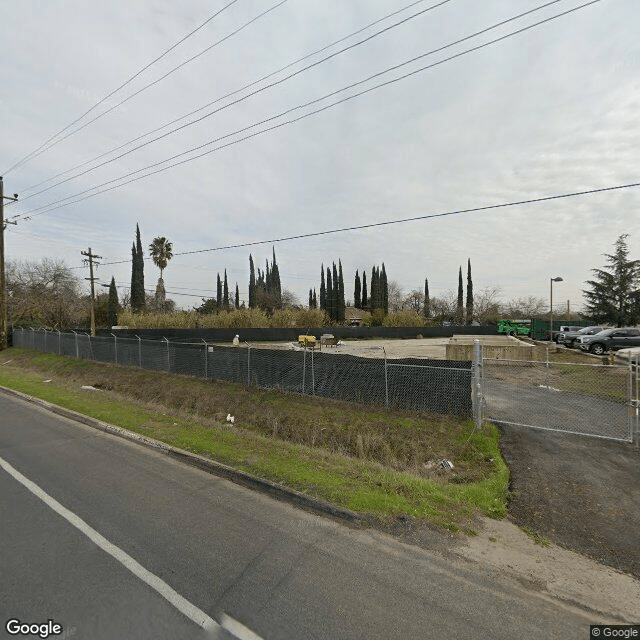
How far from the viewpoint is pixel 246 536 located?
14.3ft

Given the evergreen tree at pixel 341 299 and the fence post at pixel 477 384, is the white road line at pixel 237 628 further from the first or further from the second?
the evergreen tree at pixel 341 299

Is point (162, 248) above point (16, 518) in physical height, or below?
above

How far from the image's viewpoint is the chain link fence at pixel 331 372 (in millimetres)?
9992

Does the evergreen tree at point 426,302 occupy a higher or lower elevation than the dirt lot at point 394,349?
higher

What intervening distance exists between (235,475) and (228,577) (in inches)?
104

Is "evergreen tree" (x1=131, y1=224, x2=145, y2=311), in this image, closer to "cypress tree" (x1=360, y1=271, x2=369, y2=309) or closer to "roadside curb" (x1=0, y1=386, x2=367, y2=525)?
"cypress tree" (x1=360, y1=271, x2=369, y2=309)

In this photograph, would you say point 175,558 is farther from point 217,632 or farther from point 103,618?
point 217,632

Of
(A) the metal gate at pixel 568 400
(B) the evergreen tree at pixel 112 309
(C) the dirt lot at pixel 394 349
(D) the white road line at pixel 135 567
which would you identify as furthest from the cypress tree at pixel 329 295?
(D) the white road line at pixel 135 567

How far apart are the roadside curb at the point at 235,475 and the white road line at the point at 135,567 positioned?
2.08 meters

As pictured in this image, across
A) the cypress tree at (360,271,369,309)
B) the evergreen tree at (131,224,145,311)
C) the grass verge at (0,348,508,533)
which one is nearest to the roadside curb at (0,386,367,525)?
the grass verge at (0,348,508,533)

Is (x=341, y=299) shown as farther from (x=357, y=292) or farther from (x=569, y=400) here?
(x=569, y=400)

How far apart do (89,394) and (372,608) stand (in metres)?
14.0

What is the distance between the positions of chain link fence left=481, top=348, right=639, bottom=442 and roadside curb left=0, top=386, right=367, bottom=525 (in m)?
5.07

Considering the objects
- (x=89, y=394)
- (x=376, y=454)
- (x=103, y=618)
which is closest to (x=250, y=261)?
(x=89, y=394)
